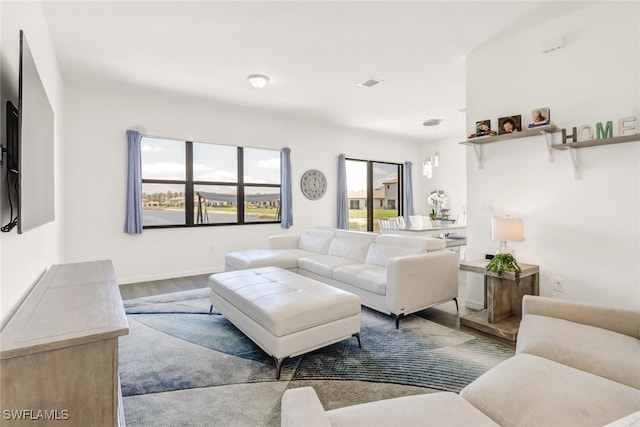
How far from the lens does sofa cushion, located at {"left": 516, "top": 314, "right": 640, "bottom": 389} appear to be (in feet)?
4.61

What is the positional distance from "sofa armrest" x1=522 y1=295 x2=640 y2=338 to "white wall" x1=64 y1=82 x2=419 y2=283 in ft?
15.4

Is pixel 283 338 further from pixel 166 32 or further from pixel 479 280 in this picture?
pixel 166 32

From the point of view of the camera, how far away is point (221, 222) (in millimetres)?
5602

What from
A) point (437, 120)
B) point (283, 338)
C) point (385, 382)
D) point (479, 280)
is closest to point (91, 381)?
point (283, 338)

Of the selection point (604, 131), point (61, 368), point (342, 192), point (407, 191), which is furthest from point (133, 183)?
point (407, 191)

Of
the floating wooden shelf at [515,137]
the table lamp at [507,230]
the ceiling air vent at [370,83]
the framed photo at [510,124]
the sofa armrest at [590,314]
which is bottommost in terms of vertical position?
the sofa armrest at [590,314]

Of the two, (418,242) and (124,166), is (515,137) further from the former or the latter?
(124,166)

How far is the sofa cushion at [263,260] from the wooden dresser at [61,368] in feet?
8.61

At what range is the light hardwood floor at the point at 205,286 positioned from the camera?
3041 millimetres

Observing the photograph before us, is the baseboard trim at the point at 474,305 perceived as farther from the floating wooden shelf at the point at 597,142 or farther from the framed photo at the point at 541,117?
the framed photo at the point at 541,117

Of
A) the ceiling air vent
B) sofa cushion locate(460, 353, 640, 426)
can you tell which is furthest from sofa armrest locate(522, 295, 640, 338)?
the ceiling air vent

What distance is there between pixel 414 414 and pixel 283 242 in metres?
3.96

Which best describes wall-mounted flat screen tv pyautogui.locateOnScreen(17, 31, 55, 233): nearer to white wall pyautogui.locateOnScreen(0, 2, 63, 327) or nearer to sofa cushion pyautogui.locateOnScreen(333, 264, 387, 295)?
white wall pyautogui.locateOnScreen(0, 2, 63, 327)

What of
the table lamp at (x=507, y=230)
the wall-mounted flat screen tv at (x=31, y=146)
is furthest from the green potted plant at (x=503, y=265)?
the wall-mounted flat screen tv at (x=31, y=146)
